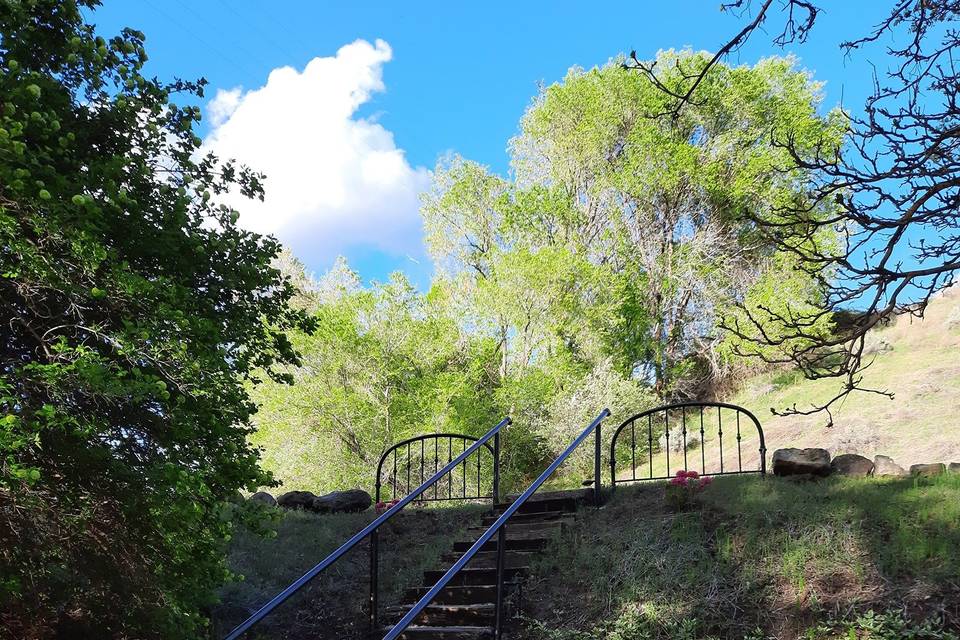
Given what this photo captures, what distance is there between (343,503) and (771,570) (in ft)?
19.6

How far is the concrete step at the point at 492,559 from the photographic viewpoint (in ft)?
19.9

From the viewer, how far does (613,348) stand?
18328 mm

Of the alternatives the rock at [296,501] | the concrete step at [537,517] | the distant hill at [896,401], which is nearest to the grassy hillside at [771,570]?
the concrete step at [537,517]

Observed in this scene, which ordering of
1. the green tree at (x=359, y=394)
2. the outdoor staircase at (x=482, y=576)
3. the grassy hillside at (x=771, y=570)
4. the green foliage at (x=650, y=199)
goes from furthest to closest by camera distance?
the green foliage at (x=650, y=199) → the green tree at (x=359, y=394) → the outdoor staircase at (x=482, y=576) → the grassy hillside at (x=771, y=570)

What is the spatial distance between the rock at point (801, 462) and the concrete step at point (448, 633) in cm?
329

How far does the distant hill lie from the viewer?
12.3 meters

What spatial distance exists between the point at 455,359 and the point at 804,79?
1313 centimetres

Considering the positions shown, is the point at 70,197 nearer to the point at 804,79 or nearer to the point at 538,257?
the point at 538,257

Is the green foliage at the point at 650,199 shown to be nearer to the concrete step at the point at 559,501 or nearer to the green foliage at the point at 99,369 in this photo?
the concrete step at the point at 559,501

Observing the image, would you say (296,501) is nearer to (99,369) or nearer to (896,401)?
(99,369)

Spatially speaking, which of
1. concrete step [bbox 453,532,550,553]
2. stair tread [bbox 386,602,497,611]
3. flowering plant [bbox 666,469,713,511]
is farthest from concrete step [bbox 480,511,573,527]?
stair tread [bbox 386,602,497,611]

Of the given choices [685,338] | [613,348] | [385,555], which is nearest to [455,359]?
[613,348]

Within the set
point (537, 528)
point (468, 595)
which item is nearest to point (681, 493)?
point (537, 528)

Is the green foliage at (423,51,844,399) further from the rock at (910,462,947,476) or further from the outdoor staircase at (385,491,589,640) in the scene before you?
the rock at (910,462,947,476)
